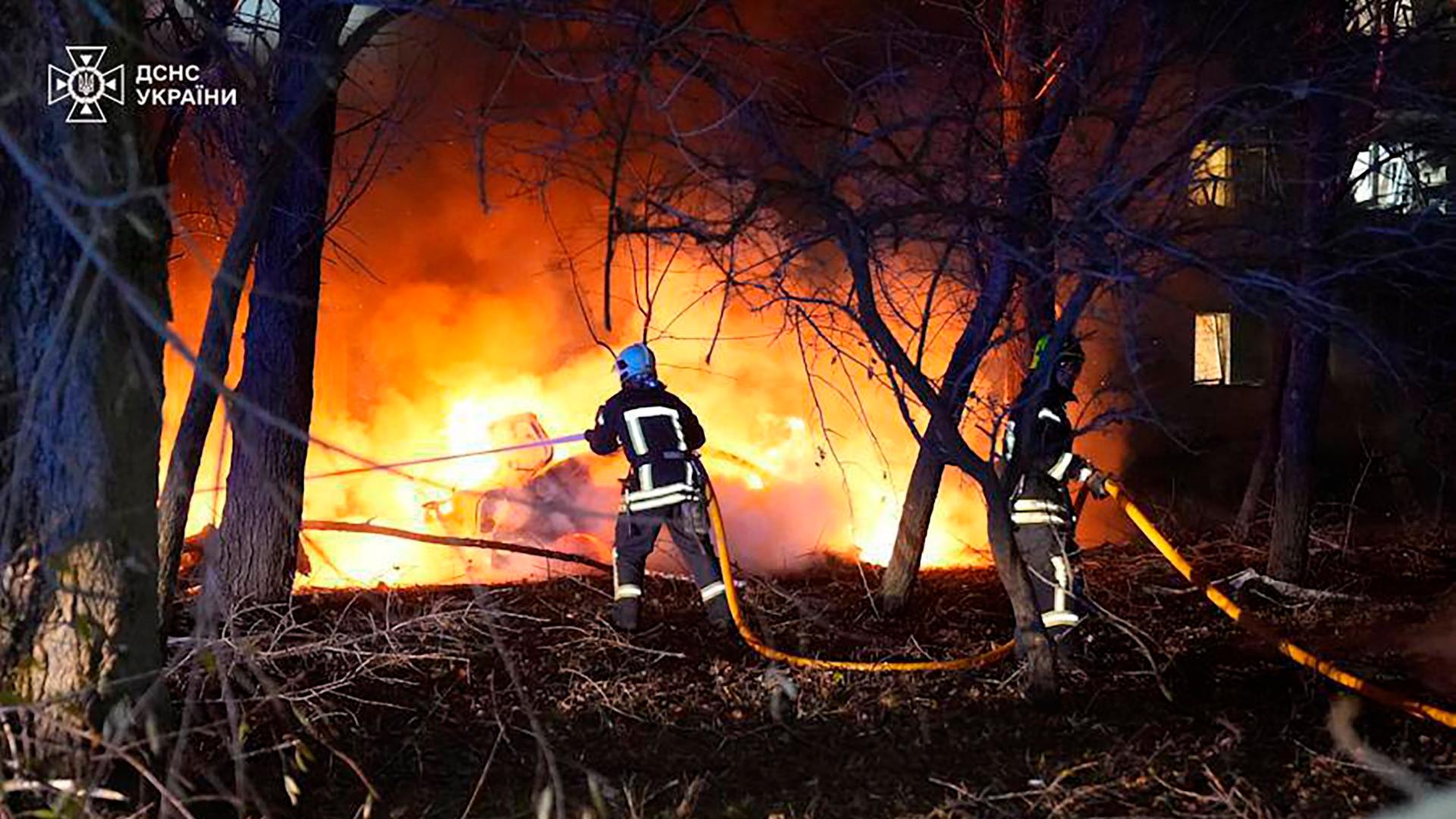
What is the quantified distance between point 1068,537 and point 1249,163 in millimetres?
8590

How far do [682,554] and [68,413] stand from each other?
4106 millimetres

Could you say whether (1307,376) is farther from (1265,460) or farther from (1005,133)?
(1005,133)

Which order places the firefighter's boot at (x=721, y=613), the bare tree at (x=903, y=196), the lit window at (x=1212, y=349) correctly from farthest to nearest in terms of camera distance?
1. the lit window at (x=1212, y=349)
2. the firefighter's boot at (x=721, y=613)
3. the bare tree at (x=903, y=196)

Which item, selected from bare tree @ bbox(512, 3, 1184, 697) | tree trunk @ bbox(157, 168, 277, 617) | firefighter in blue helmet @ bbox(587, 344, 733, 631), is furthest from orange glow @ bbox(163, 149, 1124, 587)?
tree trunk @ bbox(157, 168, 277, 617)

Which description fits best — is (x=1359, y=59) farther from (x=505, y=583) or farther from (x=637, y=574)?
(x=505, y=583)

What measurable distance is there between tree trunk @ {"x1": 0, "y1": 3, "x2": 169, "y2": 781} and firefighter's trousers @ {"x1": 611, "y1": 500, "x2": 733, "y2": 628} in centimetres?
343

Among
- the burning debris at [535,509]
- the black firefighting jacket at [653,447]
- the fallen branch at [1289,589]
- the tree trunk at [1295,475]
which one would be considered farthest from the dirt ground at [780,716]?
the burning debris at [535,509]

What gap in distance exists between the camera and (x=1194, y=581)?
24.7 ft

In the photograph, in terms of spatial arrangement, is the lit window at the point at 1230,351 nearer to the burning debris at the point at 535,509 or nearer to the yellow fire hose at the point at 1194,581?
the burning debris at the point at 535,509

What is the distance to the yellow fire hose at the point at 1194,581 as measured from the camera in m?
6.12

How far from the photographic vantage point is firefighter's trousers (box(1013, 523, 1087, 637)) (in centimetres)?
711

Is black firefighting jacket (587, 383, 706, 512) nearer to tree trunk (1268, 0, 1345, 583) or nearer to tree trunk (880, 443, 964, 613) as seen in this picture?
tree trunk (880, 443, 964, 613)

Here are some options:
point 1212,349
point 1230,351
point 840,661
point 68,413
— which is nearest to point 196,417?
point 68,413

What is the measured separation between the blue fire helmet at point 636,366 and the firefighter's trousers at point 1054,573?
8.04 feet
